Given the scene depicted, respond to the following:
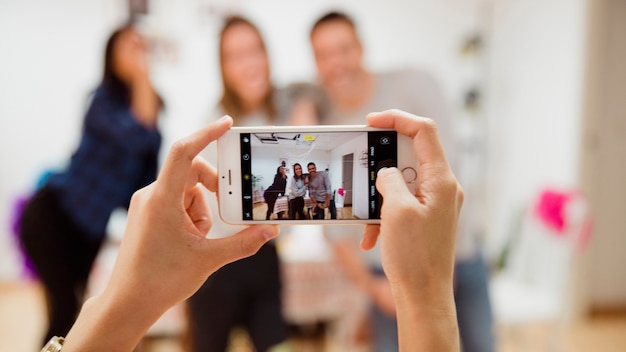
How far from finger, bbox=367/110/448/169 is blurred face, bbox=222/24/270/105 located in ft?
1.74

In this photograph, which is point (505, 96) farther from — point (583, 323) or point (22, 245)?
point (22, 245)

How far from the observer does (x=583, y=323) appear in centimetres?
206

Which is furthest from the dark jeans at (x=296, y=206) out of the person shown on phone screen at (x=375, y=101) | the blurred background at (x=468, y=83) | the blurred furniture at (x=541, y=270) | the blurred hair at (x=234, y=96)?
the blurred background at (x=468, y=83)

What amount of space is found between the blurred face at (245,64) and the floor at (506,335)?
2.13 feet

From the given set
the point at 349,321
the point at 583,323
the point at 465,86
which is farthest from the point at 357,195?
the point at 465,86

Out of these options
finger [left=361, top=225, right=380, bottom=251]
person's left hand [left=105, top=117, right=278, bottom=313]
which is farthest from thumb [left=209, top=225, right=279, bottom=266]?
finger [left=361, top=225, right=380, bottom=251]

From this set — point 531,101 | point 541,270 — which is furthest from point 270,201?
point 531,101

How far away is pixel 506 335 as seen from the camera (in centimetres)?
163

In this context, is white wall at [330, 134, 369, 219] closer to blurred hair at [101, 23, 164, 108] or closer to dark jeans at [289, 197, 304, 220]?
dark jeans at [289, 197, 304, 220]

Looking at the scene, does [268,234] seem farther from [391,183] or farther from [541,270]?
[541,270]

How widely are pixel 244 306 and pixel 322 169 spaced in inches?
23.2

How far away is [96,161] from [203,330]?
490 millimetres

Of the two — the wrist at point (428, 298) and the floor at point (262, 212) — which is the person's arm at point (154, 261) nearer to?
the floor at point (262, 212)

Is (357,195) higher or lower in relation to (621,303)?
higher
